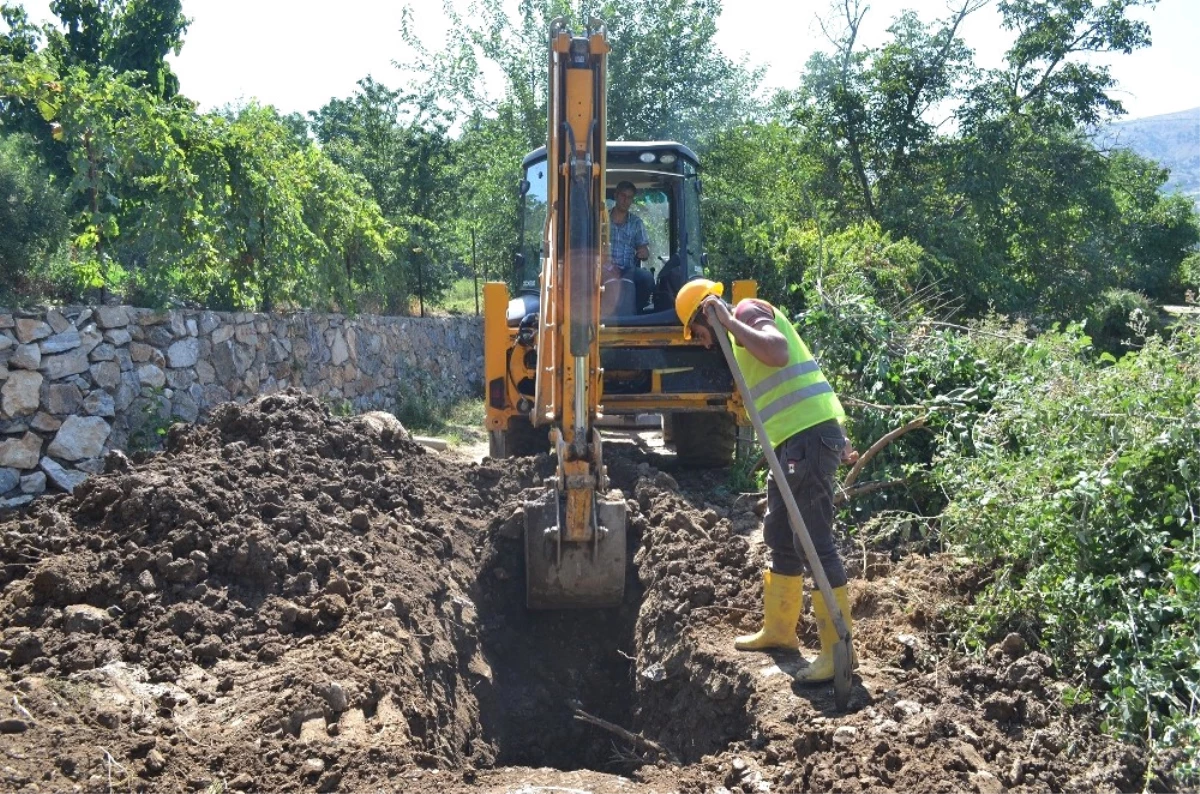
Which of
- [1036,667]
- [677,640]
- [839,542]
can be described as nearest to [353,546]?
[677,640]

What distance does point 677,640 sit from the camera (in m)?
5.87

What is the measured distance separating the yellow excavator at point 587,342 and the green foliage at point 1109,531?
2.11 meters

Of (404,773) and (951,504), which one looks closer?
(404,773)

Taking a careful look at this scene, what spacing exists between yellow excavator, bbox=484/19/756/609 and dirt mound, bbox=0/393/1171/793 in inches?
20.7

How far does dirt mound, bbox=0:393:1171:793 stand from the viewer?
405 centimetres

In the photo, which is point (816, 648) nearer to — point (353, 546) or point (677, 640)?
point (677, 640)

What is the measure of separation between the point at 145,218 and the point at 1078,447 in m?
8.51

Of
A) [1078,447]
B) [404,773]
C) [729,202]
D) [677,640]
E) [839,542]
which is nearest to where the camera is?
[404,773]

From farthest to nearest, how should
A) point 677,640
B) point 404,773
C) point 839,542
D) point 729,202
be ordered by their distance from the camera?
point 729,202, point 839,542, point 677,640, point 404,773

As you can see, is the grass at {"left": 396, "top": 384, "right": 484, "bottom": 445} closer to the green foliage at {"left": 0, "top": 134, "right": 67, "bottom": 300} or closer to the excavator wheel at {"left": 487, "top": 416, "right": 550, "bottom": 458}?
the excavator wheel at {"left": 487, "top": 416, "right": 550, "bottom": 458}

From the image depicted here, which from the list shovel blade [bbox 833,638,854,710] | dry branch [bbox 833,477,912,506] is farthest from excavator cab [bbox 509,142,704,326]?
shovel blade [bbox 833,638,854,710]

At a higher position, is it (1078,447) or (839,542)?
(1078,447)

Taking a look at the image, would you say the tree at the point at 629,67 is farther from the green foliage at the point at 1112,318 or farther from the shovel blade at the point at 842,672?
the shovel blade at the point at 842,672

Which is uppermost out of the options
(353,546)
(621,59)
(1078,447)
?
(621,59)
